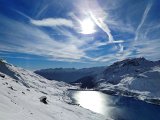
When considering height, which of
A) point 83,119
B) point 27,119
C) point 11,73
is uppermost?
point 11,73

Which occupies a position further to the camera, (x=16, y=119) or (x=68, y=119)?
(x=68, y=119)

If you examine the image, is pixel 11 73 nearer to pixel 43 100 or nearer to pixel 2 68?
pixel 2 68

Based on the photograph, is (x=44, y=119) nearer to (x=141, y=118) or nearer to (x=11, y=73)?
(x=141, y=118)

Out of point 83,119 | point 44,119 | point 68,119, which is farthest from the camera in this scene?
point 83,119

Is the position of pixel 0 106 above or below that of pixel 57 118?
above

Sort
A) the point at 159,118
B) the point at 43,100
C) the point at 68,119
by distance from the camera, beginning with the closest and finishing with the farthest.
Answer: the point at 68,119 < the point at 43,100 < the point at 159,118

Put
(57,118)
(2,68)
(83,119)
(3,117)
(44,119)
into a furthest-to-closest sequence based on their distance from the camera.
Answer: (2,68) < (83,119) < (57,118) < (44,119) < (3,117)

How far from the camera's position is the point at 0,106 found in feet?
116

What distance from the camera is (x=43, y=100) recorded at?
6562 centimetres

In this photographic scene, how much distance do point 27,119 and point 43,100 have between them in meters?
31.2

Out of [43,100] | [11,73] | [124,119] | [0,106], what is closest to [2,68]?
[11,73]

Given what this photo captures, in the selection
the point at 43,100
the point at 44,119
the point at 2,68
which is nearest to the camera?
the point at 44,119

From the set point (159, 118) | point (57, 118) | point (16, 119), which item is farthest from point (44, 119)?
point (159, 118)

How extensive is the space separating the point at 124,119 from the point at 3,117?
3279 inches
